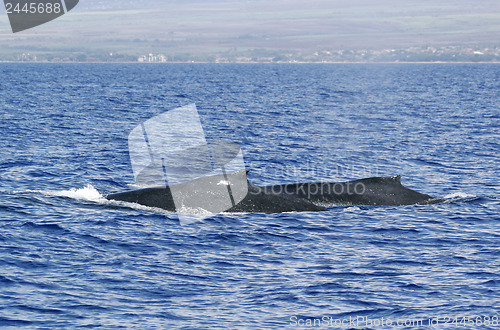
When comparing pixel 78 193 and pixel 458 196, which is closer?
pixel 78 193

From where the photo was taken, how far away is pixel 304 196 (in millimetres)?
24469

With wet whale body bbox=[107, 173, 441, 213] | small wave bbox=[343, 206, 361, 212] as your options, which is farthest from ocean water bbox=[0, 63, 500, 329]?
wet whale body bbox=[107, 173, 441, 213]

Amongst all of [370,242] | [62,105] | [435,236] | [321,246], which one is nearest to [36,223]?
[321,246]

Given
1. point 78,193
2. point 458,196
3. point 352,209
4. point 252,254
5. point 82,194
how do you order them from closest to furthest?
point 252,254, point 352,209, point 82,194, point 78,193, point 458,196

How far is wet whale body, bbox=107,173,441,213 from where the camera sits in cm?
2323

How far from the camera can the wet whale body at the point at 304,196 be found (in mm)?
23234

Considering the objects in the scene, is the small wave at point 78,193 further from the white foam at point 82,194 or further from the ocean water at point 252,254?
the ocean water at point 252,254

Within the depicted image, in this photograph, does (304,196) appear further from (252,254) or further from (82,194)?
(82,194)

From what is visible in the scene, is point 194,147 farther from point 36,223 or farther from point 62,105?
point 62,105

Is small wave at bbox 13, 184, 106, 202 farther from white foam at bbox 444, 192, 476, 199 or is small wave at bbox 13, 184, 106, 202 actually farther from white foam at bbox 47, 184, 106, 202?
white foam at bbox 444, 192, 476, 199

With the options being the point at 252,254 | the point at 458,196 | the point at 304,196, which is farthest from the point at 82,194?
the point at 458,196

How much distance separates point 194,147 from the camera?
146 ft

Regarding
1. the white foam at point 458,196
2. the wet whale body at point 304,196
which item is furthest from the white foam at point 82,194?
the white foam at point 458,196

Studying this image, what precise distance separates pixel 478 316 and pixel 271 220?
8.84 m
